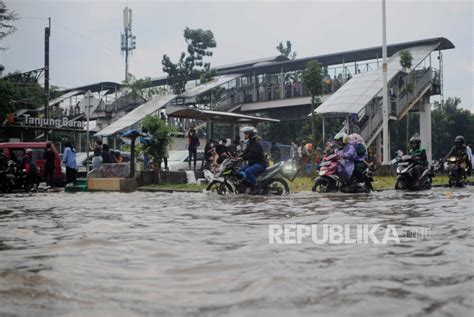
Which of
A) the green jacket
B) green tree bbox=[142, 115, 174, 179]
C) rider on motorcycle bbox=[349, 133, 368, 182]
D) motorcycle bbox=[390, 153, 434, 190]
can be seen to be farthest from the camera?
green tree bbox=[142, 115, 174, 179]

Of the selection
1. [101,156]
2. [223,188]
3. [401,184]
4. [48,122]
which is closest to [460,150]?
[401,184]

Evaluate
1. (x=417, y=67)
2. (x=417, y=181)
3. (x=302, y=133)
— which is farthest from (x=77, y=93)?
(x=417, y=181)

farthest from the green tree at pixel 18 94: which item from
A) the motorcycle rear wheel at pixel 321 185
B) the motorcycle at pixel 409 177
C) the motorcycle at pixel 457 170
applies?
the motorcycle at pixel 457 170

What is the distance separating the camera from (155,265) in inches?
130

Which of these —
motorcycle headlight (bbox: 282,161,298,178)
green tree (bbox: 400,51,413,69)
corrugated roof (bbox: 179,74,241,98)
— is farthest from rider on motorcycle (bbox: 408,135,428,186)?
corrugated roof (bbox: 179,74,241,98)

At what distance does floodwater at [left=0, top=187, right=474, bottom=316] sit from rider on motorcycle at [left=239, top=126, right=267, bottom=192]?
5.13 meters

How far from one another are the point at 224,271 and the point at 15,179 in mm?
14160

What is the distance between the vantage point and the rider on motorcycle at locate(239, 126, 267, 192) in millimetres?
10797

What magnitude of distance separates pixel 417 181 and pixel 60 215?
8872mm

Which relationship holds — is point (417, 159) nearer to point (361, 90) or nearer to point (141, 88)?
point (361, 90)

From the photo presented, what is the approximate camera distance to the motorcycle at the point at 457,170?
45.2 ft

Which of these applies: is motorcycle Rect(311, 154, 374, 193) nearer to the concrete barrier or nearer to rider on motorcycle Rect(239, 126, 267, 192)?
rider on motorcycle Rect(239, 126, 267, 192)

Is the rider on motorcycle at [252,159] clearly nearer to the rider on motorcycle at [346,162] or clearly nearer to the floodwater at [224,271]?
the rider on motorcycle at [346,162]

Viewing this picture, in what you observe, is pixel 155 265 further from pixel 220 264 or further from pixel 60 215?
pixel 60 215
